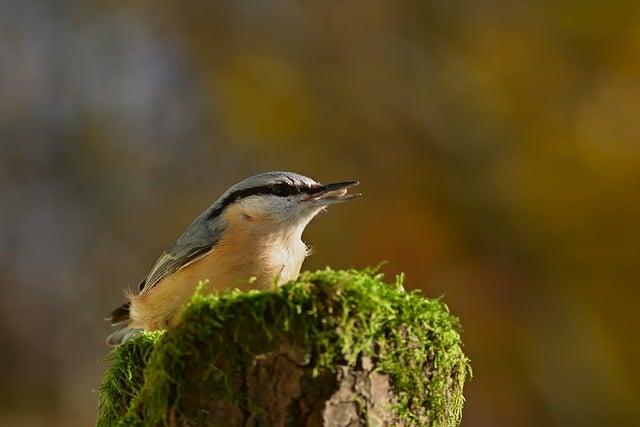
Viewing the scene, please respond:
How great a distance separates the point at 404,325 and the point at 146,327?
1884mm

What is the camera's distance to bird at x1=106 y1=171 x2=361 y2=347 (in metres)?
3.53

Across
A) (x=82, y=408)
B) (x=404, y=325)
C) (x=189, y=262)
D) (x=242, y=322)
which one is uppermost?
(x=82, y=408)

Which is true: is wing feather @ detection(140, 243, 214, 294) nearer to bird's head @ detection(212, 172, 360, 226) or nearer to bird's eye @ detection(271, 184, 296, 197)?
bird's head @ detection(212, 172, 360, 226)

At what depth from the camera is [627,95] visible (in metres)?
7.69


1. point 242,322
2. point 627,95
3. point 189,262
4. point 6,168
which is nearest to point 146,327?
point 189,262

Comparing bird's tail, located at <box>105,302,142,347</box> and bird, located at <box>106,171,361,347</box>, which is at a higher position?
bird, located at <box>106,171,361,347</box>

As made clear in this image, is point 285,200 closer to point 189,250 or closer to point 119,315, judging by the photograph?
point 189,250

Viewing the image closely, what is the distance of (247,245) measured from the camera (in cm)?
359

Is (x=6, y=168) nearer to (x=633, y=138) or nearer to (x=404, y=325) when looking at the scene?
(x=633, y=138)

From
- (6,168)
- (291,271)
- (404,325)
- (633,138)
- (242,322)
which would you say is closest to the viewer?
(242,322)

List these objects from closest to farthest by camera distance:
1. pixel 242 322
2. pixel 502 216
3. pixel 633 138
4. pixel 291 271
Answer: pixel 242 322
pixel 291 271
pixel 633 138
pixel 502 216

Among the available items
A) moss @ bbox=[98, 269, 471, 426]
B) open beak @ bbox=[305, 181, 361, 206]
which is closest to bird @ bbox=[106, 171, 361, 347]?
open beak @ bbox=[305, 181, 361, 206]

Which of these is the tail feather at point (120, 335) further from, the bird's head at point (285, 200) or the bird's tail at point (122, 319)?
the bird's head at point (285, 200)

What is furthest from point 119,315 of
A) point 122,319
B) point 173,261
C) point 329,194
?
point 329,194
